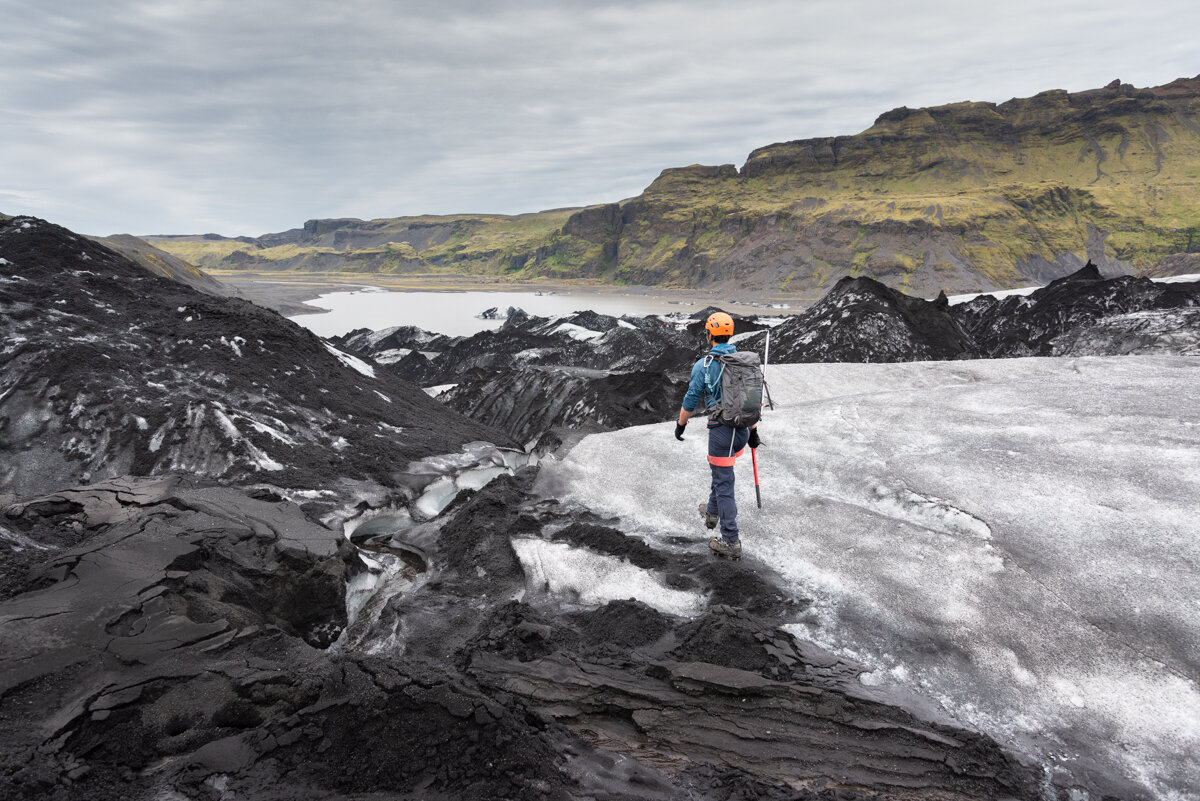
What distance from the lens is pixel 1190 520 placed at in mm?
5082

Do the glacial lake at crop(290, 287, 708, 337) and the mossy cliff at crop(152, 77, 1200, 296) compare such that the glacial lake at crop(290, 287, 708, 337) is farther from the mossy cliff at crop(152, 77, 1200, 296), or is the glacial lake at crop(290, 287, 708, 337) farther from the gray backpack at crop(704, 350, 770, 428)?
the gray backpack at crop(704, 350, 770, 428)

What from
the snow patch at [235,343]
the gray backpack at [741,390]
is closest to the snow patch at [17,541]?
the gray backpack at [741,390]

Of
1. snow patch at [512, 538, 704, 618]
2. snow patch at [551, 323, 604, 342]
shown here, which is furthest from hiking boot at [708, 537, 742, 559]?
snow patch at [551, 323, 604, 342]

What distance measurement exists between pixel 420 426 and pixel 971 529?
978cm

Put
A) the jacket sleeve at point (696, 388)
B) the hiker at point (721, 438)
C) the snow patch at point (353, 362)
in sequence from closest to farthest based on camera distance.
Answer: the hiker at point (721, 438) < the jacket sleeve at point (696, 388) < the snow patch at point (353, 362)

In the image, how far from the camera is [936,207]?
102 metres

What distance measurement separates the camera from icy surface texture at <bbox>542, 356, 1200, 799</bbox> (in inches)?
150

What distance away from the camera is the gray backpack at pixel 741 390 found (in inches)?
A: 218

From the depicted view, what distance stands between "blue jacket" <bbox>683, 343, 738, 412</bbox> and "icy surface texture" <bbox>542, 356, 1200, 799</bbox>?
1476mm

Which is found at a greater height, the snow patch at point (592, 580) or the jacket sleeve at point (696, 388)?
the jacket sleeve at point (696, 388)

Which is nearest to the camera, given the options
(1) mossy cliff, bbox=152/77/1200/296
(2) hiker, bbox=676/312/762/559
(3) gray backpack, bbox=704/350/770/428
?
(3) gray backpack, bbox=704/350/770/428

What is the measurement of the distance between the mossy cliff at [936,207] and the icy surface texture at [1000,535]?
6929 cm

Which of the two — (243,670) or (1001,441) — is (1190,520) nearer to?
(1001,441)

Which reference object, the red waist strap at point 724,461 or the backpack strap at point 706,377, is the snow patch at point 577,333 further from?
the red waist strap at point 724,461
